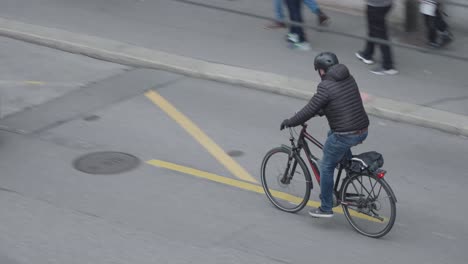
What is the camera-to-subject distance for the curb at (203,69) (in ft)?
42.1

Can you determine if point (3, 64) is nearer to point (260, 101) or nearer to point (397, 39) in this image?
point (260, 101)

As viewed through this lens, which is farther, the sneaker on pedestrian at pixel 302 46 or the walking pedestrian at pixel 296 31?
the sneaker on pedestrian at pixel 302 46

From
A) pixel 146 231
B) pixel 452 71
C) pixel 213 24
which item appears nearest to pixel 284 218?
pixel 146 231

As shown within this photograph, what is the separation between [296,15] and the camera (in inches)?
607

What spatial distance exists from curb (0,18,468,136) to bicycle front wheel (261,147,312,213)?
10.7 ft

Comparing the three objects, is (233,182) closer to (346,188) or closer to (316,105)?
(346,188)

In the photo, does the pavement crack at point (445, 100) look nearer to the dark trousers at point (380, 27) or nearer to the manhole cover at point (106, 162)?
the dark trousers at point (380, 27)

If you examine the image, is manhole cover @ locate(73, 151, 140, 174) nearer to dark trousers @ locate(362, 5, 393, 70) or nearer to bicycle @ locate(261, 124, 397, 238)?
bicycle @ locate(261, 124, 397, 238)

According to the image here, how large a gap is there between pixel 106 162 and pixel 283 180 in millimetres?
2333

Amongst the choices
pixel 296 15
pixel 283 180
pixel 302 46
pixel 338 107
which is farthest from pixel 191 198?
pixel 296 15

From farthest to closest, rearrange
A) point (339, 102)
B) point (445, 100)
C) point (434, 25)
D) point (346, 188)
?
point (434, 25), point (445, 100), point (346, 188), point (339, 102)

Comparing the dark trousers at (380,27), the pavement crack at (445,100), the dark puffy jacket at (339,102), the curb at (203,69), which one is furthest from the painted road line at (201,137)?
the dark trousers at (380,27)

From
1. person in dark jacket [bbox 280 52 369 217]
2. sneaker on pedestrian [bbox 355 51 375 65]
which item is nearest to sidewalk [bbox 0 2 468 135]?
sneaker on pedestrian [bbox 355 51 375 65]

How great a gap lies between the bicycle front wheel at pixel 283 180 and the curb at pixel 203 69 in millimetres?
3259
